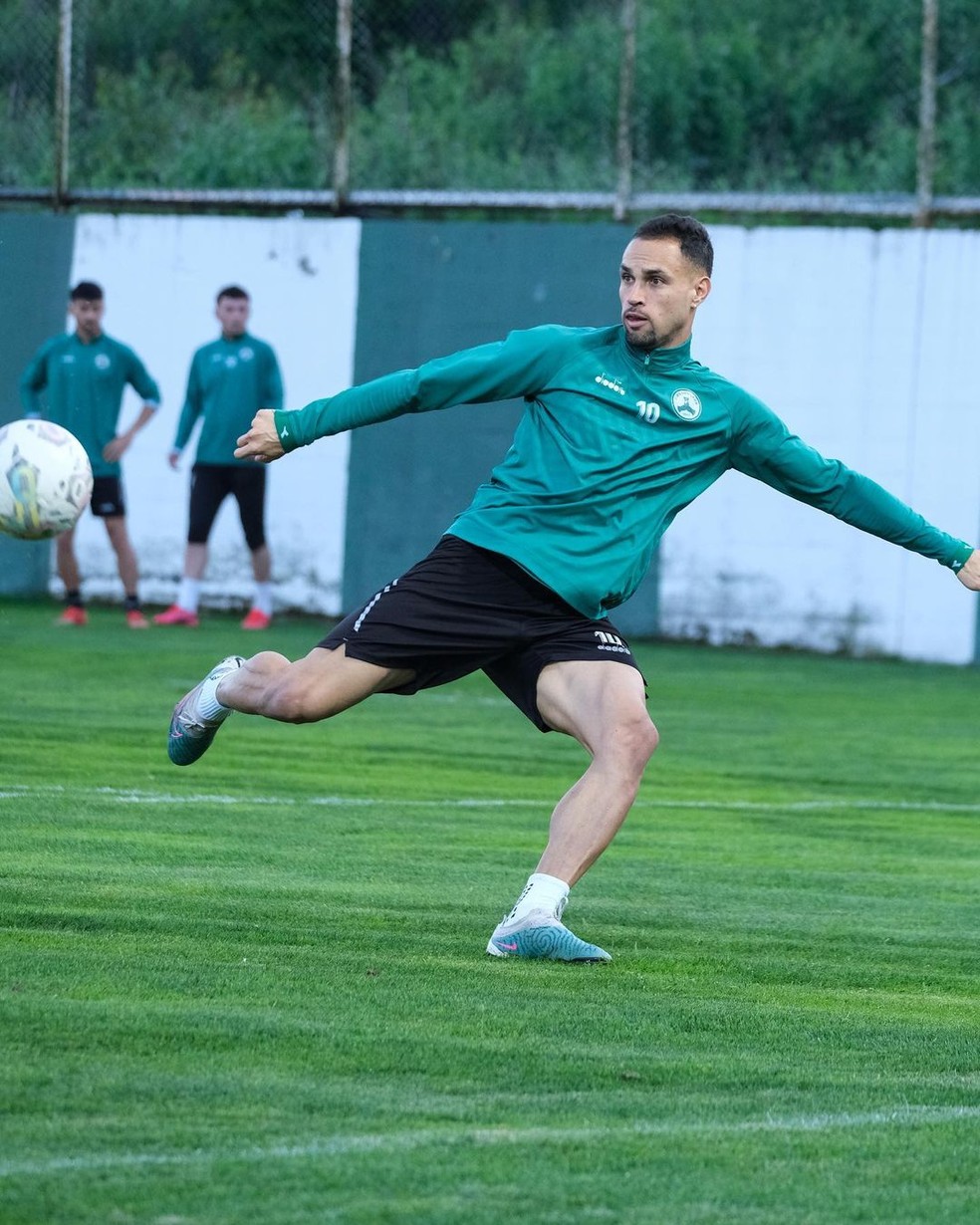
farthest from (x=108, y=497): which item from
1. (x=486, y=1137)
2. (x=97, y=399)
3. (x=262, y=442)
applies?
(x=486, y=1137)

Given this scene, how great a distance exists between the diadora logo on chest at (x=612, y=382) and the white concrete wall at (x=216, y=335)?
12.7 m

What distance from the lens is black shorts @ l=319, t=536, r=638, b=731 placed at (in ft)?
20.5

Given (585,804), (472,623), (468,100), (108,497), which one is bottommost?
(585,804)

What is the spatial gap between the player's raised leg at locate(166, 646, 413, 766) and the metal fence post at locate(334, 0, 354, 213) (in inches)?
507

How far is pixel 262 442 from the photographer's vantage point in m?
5.96

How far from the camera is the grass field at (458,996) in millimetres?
3850

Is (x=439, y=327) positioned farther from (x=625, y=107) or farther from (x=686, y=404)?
(x=686, y=404)

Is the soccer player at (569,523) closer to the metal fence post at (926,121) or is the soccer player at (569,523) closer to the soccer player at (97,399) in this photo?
the soccer player at (97,399)

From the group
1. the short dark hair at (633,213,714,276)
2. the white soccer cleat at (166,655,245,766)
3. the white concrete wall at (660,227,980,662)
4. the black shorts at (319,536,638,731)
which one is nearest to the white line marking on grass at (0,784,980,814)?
the white soccer cleat at (166,655,245,766)

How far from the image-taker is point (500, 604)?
6238 mm

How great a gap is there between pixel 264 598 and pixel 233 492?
88 centimetres

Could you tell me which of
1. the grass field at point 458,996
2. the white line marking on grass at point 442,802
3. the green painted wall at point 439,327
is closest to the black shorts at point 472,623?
the grass field at point 458,996

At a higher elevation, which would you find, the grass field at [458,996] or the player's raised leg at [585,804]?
the player's raised leg at [585,804]

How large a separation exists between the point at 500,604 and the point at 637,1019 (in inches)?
56.8
